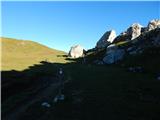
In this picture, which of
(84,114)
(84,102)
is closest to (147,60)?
(84,102)

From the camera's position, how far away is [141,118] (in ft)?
140

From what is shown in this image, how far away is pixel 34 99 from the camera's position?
5616 centimetres

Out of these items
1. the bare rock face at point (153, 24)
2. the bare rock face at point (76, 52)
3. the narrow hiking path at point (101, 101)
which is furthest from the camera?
the bare rock face at point (76, 52)

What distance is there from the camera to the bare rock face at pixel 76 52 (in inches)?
6905

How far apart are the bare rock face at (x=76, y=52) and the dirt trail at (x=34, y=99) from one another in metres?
104

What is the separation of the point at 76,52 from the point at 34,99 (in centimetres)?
12224

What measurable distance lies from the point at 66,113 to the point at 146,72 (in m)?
46.9

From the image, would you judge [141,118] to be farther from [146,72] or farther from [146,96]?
[146,72]

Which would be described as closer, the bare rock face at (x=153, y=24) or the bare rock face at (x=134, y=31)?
the bare rock face at (x=134, y=31)

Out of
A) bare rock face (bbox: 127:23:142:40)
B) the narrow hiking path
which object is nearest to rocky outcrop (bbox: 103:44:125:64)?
the narrow hiking path

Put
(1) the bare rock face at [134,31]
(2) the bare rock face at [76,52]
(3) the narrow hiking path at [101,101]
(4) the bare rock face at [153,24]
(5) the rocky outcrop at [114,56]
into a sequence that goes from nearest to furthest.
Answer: (3) the narrow hiking path at [101,101]
(5) the rocky outcrop at [114,56]
(1) the bare rock face at [134,31]
(4) the bare rock face at [153,24]
(2) the bare rock face at [76,52]

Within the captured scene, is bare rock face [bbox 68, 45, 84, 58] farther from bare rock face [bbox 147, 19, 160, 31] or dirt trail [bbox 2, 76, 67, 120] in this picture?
dirt trail [bbox 2, 76, 67, 120]

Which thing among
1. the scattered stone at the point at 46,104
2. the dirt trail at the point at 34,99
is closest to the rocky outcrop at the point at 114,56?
the dirt trail at the point at 34,99

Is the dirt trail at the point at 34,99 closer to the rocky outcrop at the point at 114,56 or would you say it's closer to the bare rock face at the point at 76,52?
the rocky outcrop at the point at 114,56
